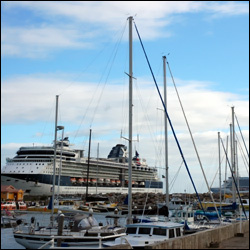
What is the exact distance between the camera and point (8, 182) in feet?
321

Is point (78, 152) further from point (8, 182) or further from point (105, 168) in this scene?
point (8, 182)

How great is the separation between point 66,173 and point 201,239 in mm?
90355

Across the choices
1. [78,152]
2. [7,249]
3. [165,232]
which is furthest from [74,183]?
[165,232]

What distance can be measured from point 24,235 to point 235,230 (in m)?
11.4

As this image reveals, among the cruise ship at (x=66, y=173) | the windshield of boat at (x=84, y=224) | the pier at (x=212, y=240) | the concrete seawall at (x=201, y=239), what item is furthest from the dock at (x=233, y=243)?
the cruise ship at (x=66, y=173)

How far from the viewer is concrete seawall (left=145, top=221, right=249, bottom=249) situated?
45.4ft

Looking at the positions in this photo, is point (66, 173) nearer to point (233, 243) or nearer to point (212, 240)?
point (233, 243)

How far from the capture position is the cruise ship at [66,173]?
318 ft

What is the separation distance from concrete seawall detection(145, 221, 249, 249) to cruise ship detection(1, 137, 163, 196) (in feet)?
218

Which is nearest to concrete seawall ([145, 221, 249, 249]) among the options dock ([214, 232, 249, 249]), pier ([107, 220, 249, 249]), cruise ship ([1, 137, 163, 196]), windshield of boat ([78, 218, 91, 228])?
pier ([107, 220, 249, 249])

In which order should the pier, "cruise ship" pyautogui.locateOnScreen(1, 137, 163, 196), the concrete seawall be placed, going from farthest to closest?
"cruise ship" pyautogui.locateOnScreen(1, 137, 163, 196)
the pier
the concrete seawall

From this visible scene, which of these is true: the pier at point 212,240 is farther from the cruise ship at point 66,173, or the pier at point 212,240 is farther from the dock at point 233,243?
the cruise ship at point 66,173

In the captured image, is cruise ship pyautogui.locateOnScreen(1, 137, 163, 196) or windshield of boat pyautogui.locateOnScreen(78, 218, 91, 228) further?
cruise ship pyautogui.locateOnScreen(1, 137, 163, 196)

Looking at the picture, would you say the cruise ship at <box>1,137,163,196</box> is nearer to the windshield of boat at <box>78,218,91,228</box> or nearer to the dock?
the windshield of boat at <box>78,218,91,228</box>
